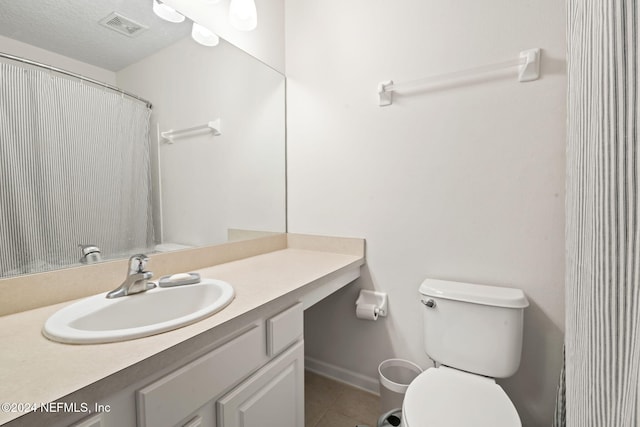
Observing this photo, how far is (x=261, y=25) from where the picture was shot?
1615 mm

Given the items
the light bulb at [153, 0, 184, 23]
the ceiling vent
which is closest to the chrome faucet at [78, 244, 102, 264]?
the ceiling vent

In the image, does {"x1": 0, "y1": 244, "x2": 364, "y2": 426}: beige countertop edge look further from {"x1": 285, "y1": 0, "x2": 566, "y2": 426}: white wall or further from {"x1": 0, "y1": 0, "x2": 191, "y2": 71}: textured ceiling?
{"x1": 0, "y1": 0, "x2": 191, "y2": 71}: textured ceiling

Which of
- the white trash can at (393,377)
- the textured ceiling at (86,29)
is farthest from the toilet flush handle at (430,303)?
the textured ceiling at (86,29)

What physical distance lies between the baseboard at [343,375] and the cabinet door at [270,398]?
2.06 feet

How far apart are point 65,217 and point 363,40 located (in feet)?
5.17

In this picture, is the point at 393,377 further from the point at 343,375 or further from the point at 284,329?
the point at 284,329

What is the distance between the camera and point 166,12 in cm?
116

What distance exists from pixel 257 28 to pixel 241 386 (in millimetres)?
1799

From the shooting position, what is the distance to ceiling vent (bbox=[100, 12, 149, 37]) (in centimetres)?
100

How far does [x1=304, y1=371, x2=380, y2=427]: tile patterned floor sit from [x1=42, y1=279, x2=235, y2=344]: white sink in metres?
0.93

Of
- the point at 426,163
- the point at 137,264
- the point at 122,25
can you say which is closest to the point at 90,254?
the point at 137,264

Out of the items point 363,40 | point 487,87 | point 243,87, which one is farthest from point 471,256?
point 243,87

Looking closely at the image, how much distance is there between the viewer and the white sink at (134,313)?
2.08ft

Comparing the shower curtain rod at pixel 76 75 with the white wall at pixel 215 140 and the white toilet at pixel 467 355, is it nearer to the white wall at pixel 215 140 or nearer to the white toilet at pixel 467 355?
the white wall at pixel 215 140
